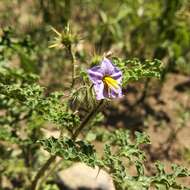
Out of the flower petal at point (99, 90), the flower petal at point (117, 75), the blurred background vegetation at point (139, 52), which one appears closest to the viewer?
the flower petal at point (99, 90)

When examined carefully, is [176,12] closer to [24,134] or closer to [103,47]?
[103,47]

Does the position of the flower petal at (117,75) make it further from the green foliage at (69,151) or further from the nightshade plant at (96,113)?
the green foliage at (69,151)

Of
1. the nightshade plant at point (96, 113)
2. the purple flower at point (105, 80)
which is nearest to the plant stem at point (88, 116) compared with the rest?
the nightshade plant at point (96, 113)

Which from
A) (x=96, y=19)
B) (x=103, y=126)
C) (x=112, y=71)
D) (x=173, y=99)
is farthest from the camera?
(x=96, y=19)

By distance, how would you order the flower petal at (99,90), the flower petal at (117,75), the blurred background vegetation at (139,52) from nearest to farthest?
1. the flower petal at (99,90)
2. the flower petal at (117,75)
3. the blurred background vegetation at (139,52)

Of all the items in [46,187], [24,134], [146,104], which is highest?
[146,104]

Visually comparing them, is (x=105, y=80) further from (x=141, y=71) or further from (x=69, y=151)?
(x=69, y=151)

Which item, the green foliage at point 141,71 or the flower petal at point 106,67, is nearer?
the flower petal at point 106,67

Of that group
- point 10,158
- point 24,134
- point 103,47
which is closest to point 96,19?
point 103,47

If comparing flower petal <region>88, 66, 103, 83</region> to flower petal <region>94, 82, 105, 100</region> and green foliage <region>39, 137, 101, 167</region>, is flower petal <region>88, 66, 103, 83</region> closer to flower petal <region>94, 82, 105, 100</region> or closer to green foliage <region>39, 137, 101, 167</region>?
flower petal <region>94, 82, 105, 100</region>
